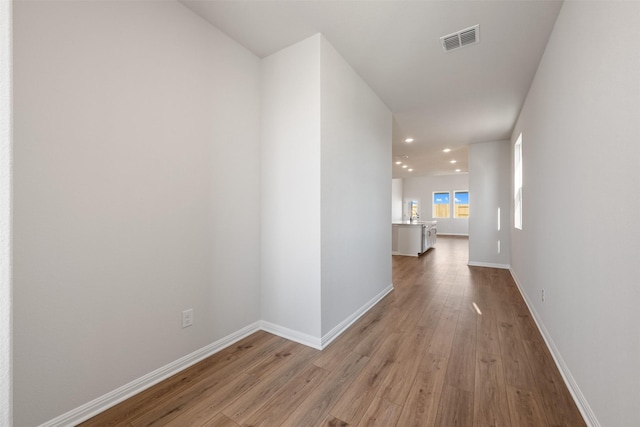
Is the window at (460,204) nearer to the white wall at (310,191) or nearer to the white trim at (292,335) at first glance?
the white wall at (310,191)

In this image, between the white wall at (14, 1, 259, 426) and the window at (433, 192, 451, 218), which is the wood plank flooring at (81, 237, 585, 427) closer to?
the white wall at (14, 1, 259, 426)

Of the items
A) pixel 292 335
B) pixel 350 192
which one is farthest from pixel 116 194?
pixel 350 192

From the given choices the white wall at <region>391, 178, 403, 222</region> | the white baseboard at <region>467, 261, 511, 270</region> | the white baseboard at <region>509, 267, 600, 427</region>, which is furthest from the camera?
the white wall at <region>391, 178, 403, 222</region>

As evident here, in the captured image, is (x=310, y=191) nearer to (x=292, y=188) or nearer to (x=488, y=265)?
(x=292, y=188)

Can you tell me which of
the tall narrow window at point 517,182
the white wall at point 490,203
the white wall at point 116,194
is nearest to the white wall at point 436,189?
the white wall at point 490,203

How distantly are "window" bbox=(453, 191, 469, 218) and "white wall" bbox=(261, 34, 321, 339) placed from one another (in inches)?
471

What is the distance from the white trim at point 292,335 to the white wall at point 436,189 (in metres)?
11.8

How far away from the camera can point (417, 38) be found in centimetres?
232

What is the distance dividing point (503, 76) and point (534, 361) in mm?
2908

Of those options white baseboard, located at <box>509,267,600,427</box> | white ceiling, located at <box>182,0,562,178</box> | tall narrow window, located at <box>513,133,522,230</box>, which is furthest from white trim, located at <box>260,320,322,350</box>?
tall narrow window, located at <box>513,133,522,230</box>

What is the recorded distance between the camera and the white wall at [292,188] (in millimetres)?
2322

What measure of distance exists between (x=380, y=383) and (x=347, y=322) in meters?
0.90

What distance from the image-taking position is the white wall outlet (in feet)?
6.50

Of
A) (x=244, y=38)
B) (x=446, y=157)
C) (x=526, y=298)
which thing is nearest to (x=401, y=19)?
(x=244, y=38)
